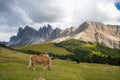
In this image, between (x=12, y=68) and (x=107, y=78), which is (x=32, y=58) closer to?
(x=12, y=68)

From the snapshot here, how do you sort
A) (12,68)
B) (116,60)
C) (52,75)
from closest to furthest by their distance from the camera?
1. (52,75)
2. (12,68)
3. (116,60)

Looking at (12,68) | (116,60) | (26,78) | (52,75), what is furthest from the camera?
(116,60)

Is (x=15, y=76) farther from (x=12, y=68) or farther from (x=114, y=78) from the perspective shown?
(x=114, y=78)

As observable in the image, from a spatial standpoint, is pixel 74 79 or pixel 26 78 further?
pixel 74 79

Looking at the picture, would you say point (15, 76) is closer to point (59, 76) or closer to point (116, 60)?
point (59, 76)

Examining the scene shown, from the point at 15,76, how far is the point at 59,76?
717 centimetres

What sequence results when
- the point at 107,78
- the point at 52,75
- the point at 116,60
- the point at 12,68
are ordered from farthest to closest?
the point at 116,60 → the point at 107,78 → the point at 12,68 → the point at 52,75

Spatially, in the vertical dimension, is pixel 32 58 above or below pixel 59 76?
above

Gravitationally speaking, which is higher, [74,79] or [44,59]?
[44,59]

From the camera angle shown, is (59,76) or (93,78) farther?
(93,78)

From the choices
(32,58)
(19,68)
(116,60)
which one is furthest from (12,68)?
(116,60)

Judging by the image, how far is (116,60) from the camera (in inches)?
6796

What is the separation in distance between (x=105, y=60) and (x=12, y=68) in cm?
14105

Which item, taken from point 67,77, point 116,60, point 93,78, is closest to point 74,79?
point 67,77
